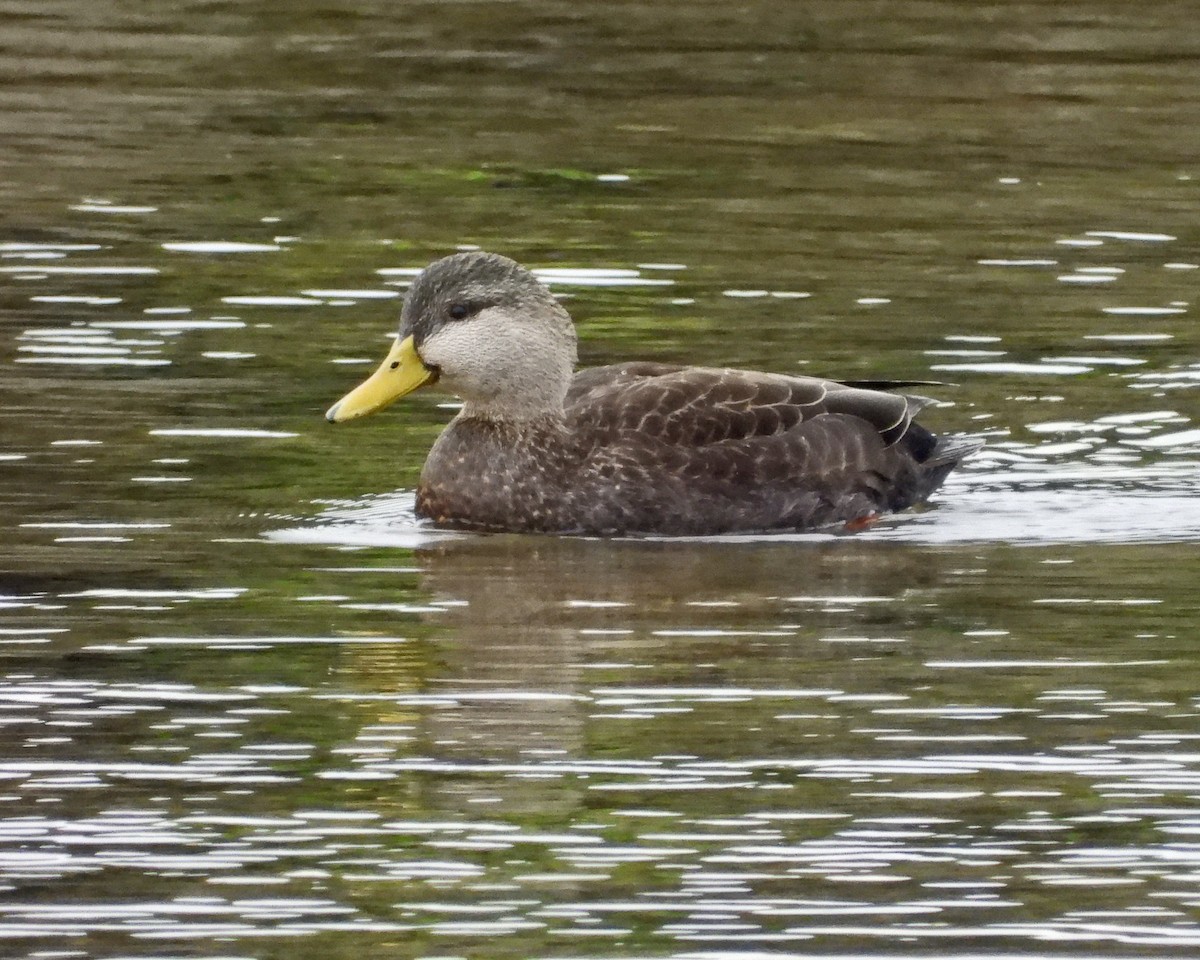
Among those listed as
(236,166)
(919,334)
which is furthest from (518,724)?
(236,166)

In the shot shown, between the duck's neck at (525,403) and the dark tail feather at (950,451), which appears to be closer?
the duck's neck at (525,403)

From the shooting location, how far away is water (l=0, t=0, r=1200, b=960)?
6918 millimetres

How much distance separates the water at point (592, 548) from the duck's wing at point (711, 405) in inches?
18.2

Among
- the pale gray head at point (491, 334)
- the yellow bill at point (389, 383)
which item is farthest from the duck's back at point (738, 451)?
the yellow bill at point (389, 383)

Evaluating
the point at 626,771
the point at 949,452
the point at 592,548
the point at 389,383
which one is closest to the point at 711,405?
the point at 592,548

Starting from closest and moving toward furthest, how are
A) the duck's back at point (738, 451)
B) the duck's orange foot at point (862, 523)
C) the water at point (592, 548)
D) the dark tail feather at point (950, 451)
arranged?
1. the water at point (592, 548)
2. the duck's back at point (738, 451)
3. the duck's orange foot at point (862, 523)
4. the dark tail feather at point (950, 451)

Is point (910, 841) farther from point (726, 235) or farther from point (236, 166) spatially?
point (236, 166)

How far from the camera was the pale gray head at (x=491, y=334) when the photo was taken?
1115 centimetres

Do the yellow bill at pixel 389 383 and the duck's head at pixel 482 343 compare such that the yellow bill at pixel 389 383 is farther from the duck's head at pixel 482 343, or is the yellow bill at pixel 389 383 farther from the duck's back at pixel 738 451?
the duck's back at pixel 738 451

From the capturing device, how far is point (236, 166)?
58.1 feet

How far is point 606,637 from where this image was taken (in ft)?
30.3

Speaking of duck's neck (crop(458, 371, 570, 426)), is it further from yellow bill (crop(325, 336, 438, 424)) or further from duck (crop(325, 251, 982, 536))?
yellow bill (crop(325, 336, 438, 424))

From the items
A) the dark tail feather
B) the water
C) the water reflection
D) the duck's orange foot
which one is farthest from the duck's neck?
the dark tail feather

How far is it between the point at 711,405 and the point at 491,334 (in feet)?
2.93
